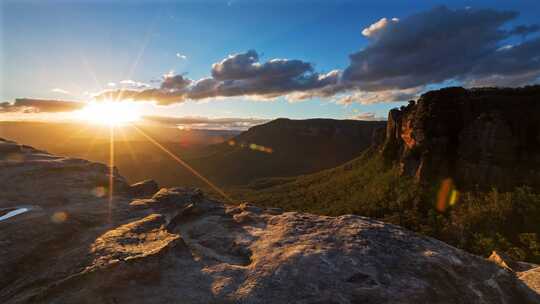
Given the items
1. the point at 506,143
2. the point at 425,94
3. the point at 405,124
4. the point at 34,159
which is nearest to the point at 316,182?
the point at 405,124

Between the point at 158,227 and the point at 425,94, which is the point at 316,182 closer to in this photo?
the point at 425,94

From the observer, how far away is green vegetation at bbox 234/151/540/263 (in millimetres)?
27859

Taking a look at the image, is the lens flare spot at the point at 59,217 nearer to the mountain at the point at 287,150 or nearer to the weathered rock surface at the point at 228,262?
the weathered rock surface at the point at 228,262

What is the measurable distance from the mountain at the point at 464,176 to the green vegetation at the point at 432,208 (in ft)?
0.34

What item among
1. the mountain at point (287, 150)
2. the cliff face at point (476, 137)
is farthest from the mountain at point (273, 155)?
the cliff face at point (476, 137)

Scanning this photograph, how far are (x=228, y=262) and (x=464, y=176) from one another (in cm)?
4418

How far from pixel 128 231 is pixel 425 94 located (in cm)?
5263

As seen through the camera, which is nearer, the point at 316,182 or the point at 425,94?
the point at 425,94

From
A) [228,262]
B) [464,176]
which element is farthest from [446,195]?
[228,262]

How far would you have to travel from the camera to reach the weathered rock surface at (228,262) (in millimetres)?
5012

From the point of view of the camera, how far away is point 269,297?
16.3 ft

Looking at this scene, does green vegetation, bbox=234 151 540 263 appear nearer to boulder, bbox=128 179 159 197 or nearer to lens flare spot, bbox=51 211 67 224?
boulder, bbox=128 179 159 197

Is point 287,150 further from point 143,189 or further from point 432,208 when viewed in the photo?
point 143,189

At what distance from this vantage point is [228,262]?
20.8 feet
